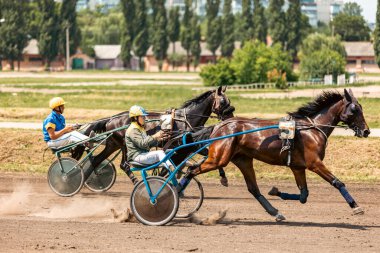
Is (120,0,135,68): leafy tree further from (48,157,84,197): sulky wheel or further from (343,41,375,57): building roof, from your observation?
(48,157,84,197): sulky wheel

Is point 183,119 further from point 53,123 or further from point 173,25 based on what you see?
point 173,25

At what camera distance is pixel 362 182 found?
19547 mm

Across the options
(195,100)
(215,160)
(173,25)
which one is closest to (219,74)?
(173,25)

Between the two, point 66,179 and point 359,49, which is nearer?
point 66,179

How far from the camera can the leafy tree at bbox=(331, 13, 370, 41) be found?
148375mm

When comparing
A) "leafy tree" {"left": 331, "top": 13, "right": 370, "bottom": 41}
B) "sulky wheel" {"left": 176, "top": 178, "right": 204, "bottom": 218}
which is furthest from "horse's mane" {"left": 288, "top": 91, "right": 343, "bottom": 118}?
"leafy tree" {"left": 331, "top": 13, "right": 370, "bottom": 41}

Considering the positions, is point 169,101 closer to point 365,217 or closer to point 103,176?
point 103,176

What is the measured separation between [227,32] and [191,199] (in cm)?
10843

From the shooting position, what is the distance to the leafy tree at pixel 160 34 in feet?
397

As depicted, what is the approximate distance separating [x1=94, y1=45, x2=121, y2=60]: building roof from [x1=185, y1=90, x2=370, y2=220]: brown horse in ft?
423

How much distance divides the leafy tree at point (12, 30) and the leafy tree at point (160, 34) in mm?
17513

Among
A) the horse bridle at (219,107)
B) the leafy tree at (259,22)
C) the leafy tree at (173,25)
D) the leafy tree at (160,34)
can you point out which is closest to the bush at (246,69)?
the leafy tree at (259,22)

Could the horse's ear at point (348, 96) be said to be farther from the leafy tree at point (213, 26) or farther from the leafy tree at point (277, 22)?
the leafy tree at point (213, 26)

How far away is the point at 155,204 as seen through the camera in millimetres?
13070
